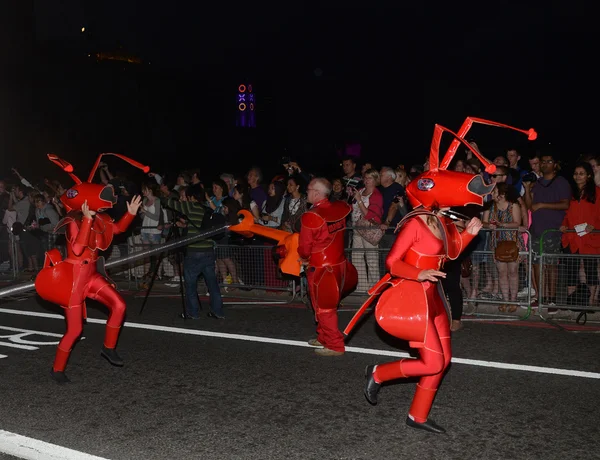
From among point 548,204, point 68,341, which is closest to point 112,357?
point 68,341

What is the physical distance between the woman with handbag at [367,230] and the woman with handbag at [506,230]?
1629mm

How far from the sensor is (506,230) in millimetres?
8555

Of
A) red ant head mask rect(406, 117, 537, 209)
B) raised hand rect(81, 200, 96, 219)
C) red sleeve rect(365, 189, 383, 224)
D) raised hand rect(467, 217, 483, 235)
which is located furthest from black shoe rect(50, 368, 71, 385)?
red sleeve rect(365, 189, 383, 224)

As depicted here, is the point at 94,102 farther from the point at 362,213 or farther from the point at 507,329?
the point at 507,329

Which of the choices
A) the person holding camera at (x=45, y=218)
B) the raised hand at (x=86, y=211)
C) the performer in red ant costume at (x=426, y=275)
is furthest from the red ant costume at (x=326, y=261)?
the person holding camera at (x=45, y=218)

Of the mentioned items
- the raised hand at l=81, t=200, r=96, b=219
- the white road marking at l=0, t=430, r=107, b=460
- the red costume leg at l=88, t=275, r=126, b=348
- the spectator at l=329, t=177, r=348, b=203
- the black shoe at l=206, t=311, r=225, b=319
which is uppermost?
the spectator at l=329, t=177, r=348, b=203

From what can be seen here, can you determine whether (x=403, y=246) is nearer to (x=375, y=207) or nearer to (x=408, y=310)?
(x=408, y=310)

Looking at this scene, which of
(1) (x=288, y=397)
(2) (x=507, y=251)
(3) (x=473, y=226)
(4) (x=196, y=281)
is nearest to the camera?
(3) (x=473, y=226)

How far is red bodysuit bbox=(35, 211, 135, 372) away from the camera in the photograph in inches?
234

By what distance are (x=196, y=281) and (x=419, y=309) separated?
5.07 metres

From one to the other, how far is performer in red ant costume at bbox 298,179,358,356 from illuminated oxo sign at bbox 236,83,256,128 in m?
17.2

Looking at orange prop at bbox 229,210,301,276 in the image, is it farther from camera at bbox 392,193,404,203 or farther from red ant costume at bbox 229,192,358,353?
camera at bbox 392,193,404,203

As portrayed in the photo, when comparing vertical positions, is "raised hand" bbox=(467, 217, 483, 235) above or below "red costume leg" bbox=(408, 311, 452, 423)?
above

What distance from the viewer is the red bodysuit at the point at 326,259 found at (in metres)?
6.66
